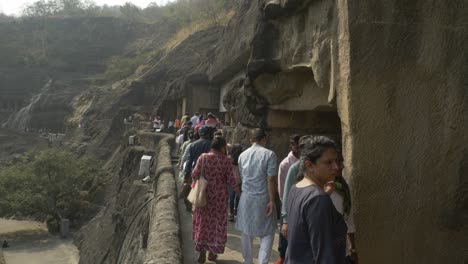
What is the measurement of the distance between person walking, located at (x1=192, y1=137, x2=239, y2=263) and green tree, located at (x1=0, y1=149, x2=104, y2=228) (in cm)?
2328

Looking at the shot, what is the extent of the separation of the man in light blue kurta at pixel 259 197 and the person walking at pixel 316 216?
2019 mm

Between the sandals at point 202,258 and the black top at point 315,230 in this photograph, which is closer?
the black top at point 315,230

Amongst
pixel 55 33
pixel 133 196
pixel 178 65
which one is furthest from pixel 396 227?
pixel 55 33

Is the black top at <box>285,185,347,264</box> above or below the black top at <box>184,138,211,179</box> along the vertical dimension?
below

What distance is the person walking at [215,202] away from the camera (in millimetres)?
5082

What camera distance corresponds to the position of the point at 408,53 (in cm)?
363

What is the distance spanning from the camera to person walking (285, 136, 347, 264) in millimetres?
2277

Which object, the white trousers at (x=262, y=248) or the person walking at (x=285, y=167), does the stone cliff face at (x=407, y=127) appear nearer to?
the person walking at (x=285, y=167)

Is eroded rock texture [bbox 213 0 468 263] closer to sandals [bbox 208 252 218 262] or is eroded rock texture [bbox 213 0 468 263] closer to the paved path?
sandals [bbox 208 252 218 262]

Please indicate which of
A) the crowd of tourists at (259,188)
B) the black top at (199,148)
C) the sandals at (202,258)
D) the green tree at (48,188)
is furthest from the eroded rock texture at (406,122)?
the green tree at (48,188)

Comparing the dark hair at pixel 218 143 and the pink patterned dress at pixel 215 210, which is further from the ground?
the dark hair at pixel 218 143

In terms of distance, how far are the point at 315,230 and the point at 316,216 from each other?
7 cm

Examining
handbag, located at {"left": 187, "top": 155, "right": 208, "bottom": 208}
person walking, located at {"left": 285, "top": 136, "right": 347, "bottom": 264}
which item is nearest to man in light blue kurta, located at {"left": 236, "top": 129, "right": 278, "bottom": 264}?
handbag, located at {"left": 187, "top": 155, "right": 208, "bottom": 208}

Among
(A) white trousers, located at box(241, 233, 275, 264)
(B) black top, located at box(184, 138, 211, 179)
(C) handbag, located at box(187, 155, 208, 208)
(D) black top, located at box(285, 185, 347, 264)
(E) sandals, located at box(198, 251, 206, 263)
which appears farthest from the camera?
(B) black top, located at box(184, 138, 211, 179)
